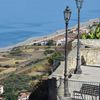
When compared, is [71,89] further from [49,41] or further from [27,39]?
[27,39]

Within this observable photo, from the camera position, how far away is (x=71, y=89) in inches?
363

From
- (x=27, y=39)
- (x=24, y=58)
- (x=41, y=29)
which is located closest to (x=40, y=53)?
(x=24, y=58)

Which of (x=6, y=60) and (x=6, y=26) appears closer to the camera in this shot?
(x=6, y=60)

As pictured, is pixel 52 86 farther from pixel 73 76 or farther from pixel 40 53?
pixel 40 53

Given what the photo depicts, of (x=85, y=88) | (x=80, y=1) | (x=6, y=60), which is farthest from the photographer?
(x=6, y=60)

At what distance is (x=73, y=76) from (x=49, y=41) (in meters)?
69.2

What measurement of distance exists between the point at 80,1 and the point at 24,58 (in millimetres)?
58423

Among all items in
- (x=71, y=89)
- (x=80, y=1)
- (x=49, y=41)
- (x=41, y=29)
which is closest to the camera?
(x=71, y=89)

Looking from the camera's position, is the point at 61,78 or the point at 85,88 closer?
the point at 85,88

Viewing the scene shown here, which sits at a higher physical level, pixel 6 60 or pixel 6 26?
pixel 6 26

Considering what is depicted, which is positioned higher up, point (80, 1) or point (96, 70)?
point (80, 1)

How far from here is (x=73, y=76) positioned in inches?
413

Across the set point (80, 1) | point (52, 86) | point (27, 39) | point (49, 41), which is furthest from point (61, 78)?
point (27, 39)

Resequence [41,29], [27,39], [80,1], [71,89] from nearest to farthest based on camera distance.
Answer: [71,89] < [80,1] < [27,39] < [41,29]
